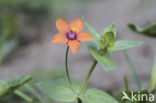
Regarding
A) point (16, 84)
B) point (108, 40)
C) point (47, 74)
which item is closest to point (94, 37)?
point (108, 40)

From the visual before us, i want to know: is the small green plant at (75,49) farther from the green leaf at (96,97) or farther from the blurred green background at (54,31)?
the blurred green background at (54,31)

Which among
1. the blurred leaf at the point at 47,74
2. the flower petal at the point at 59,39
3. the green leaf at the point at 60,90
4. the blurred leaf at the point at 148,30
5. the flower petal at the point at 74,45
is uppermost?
the flower petal at the point at 59,39

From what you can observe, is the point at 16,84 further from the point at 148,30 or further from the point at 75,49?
the point at 148,30

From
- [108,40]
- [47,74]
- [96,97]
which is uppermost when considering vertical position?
[108,40]

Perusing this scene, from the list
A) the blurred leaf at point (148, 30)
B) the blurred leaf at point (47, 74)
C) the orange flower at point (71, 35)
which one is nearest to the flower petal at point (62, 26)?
the orange flower at point (71, 35)

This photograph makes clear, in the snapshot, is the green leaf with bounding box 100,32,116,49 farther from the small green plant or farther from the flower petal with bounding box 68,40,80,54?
the flower petal with bounding box 68,40,80,54
